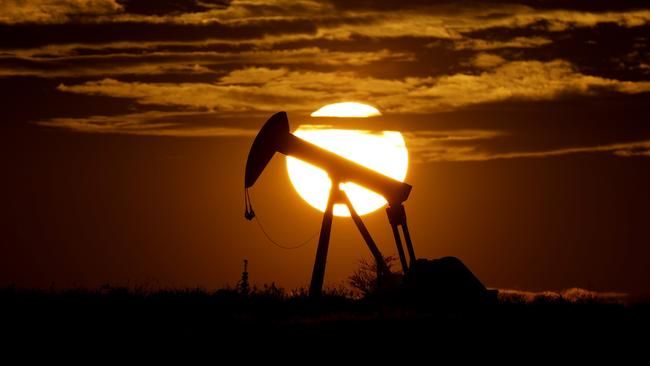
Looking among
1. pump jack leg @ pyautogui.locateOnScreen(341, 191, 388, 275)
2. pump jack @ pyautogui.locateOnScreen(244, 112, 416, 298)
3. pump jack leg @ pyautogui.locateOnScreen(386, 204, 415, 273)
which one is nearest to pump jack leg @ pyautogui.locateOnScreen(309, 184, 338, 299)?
pump jack @ pyautogui.locateOnScreen(244, 112, 416, 298)

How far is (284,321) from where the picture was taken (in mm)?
16250

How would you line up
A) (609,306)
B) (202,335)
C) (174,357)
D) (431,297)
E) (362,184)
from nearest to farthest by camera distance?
(174,357)
(202,335)
(609,306)
(431,297)
(362,184)

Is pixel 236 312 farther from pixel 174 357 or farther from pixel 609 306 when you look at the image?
pixel 609 306

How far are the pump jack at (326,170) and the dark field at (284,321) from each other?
160 centimetres

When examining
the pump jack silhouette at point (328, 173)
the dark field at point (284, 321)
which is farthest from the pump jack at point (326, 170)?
the dark field at point (284, 321)

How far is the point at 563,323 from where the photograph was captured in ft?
52.5

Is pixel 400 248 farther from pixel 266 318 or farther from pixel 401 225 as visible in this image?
pixel 266 318

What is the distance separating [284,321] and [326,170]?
6285 mm

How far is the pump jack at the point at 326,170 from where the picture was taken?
71.2ft

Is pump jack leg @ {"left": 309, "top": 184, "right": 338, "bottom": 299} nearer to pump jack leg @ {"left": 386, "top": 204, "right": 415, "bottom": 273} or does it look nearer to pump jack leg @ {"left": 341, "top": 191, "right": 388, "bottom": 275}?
pump jack leg @ {"left": 341, "top": 191, "right": 388, "bottom": 275}

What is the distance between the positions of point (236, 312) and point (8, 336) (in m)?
5.21

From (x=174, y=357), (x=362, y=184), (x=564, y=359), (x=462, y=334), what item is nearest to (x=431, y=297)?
(x=362, y=184)

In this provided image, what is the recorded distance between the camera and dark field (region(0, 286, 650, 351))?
13.9m

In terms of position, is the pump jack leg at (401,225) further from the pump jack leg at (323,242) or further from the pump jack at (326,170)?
the pump jack leg at (323,242)
